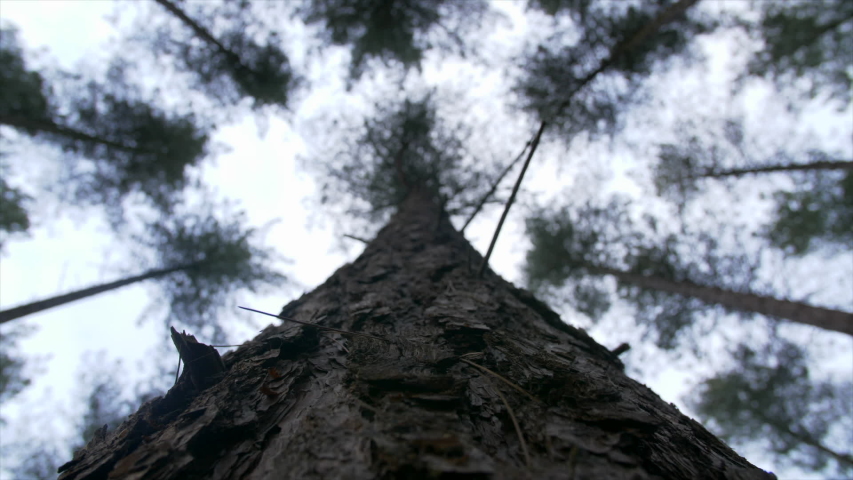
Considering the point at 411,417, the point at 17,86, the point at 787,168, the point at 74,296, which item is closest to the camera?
the point at 411,417

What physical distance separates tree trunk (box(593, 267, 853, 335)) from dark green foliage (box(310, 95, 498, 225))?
130 inches

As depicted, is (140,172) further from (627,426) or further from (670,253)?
(670,253)

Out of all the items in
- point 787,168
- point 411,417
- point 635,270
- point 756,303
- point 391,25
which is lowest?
point 411,417

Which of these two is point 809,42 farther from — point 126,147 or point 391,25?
point 126,147

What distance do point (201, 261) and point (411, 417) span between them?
745cm

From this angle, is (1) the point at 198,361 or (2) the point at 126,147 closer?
(1) the point at 198,361

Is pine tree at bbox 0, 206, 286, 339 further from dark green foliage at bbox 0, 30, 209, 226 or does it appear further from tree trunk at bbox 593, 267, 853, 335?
tree trunk at bbox 593, 267, 853, 335

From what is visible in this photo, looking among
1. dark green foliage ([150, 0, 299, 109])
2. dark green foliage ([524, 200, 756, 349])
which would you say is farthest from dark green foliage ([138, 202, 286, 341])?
dark green foliage ([524, 200, 756, 349])

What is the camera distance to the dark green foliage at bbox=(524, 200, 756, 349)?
6.45m

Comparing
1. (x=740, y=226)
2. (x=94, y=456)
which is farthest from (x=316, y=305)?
(x=740, y=226)

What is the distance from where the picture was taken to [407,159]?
6312mm

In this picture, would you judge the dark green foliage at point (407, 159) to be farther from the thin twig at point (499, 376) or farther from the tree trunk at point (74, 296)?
the thin twig at point (499, 376)

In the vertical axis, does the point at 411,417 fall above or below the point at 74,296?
below

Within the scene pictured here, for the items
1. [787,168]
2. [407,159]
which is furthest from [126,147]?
[787,168]
